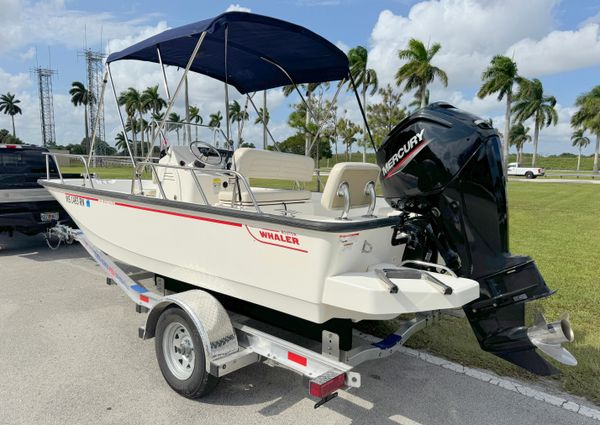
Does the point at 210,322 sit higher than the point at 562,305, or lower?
higher

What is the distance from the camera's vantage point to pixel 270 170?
13.5 ft

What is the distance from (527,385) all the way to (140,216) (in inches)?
136

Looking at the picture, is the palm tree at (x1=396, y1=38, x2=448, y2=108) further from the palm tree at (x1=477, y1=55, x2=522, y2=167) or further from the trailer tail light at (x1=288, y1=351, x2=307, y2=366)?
the trailer tail light at (x1=288, y1=351, x2=307, y2=366)

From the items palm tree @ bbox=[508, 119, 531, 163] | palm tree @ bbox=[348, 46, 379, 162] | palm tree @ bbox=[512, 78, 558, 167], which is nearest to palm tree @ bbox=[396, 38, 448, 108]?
palm tree @ bbox=[348, 46, 379, 162]

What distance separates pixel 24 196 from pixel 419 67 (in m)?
27.8

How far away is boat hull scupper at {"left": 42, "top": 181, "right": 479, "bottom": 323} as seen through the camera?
254 cm

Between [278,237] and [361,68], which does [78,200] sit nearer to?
[278,237]

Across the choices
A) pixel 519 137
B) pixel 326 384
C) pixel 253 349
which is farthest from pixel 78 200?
pixel 519 137

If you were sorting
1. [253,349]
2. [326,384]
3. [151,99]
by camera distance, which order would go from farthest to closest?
[151,99] < [253,349] < [326,384]

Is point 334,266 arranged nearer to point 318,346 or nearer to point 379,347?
point 379,347

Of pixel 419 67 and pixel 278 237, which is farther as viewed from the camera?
pixel 419 67

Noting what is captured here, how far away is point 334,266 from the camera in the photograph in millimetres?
2629

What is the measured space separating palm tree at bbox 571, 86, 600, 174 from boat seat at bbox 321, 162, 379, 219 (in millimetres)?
46541

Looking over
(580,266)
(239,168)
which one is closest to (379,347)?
(239,168)
